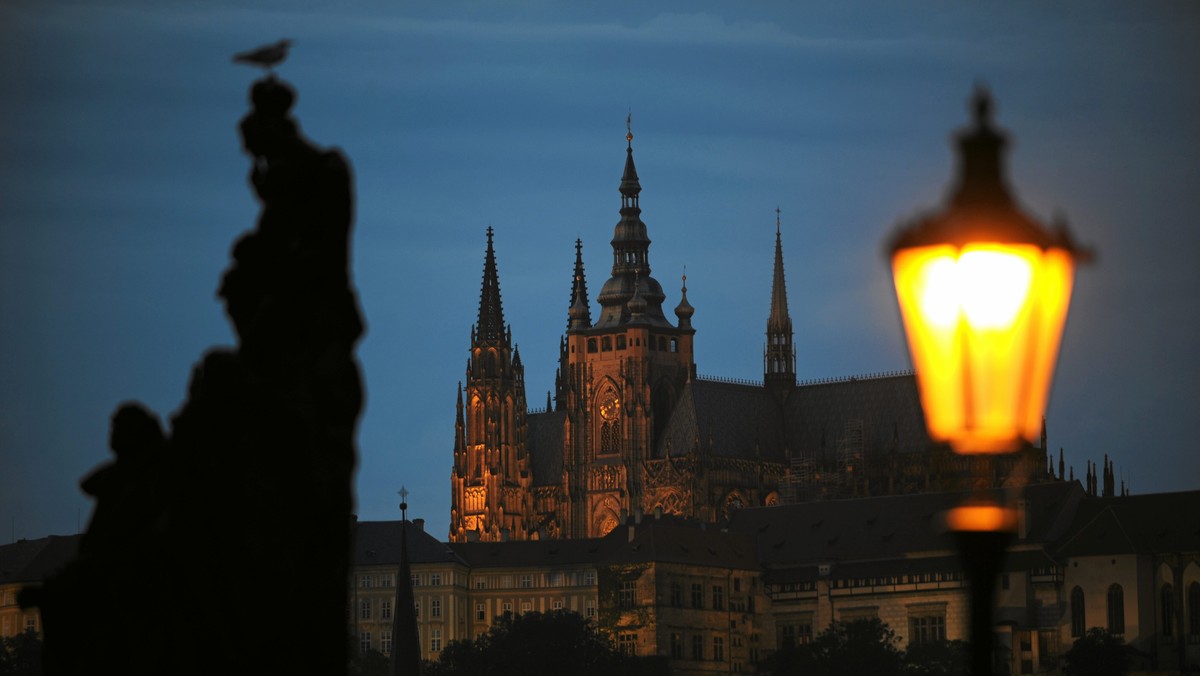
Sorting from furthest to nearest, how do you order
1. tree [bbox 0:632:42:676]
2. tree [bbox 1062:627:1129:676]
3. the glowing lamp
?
tree [bbox 1062:627:1129:676] < tree [bbox 0:632:42:676] < the glowing lamp

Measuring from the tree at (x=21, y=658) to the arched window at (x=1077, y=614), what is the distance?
62564mm

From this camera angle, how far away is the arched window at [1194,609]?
19250cm

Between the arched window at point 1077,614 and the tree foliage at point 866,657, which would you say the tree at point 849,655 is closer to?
the tree foliage at point 866,657

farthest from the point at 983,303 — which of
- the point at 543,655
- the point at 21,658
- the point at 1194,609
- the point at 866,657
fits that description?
the point at 1194,609

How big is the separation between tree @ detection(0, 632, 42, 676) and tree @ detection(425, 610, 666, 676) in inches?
956

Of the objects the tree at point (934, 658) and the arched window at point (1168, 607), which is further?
the arched window at point (1168, 607)

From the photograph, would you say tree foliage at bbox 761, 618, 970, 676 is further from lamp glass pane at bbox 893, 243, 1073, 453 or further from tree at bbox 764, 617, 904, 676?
lamp glass pane at bbox 893, 243, 1073, 453

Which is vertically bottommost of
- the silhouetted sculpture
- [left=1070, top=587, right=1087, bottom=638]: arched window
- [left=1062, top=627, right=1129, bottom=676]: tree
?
the silhouetted sculpture

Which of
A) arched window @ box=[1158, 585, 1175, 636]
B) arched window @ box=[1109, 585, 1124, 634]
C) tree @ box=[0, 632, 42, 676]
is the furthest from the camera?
arched window @ box=[1109, 585, 1124, 634]

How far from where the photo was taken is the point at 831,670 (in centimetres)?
19300

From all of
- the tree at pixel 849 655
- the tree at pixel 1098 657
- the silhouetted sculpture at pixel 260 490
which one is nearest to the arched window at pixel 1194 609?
the tree at pixel 1098 657

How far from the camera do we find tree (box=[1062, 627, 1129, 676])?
18538 cm

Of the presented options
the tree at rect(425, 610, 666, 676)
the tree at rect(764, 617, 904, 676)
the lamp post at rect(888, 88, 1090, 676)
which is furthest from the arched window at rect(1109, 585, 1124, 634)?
the lamp post at rect(888, 88, 1090, 676)

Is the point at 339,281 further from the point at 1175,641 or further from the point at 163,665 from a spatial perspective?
the point at 1175,641
